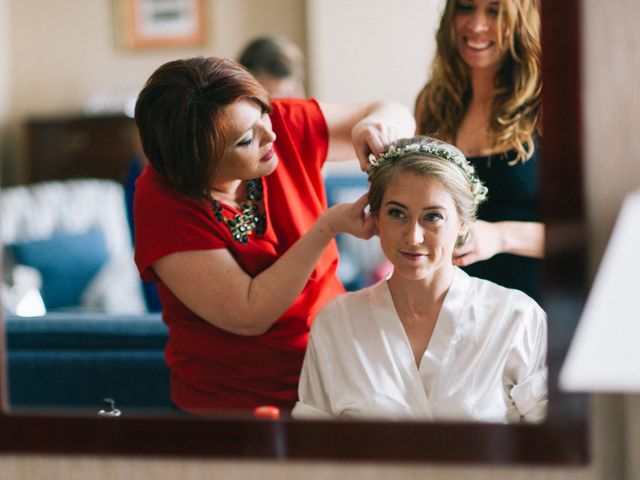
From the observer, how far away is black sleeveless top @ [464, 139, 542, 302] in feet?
3.00

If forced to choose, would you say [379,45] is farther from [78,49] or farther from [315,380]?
[78,49]

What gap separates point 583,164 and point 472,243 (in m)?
Answer: 0.24

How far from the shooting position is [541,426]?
840 millimetres

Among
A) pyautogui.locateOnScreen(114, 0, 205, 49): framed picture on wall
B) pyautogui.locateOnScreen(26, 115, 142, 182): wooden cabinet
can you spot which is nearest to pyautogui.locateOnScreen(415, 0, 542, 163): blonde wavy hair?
pyautogui.locateOnScreen(114, 0, 205, 49): framed picture on wall

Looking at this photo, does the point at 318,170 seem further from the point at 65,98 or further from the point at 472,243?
the point at 65,98

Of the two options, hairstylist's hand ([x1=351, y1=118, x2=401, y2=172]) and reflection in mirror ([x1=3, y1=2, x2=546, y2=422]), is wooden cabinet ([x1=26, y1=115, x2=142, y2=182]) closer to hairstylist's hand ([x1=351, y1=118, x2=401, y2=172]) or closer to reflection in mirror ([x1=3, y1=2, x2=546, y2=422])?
reflection in mirror ([x1=3, y1=2, x2=546, y2=422])

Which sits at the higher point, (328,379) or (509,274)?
(509,274)

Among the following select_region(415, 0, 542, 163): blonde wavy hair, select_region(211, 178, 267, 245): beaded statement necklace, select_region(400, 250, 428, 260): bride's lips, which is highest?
select_region(415, 0, 542, 163): blonde wavy hair

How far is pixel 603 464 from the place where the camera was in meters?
0.84

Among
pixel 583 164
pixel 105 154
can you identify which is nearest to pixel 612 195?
pixel 583 164

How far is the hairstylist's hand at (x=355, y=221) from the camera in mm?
1045

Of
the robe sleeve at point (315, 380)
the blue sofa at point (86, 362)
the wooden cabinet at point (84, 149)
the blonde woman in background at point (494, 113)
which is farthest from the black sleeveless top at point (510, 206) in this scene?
the wooden cabinet at point (84, 149)

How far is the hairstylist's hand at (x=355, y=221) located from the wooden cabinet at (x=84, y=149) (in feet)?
11.6

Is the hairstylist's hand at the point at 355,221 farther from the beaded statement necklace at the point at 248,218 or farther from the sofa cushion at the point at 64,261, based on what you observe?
the sofa cushion at the point at 64,261
